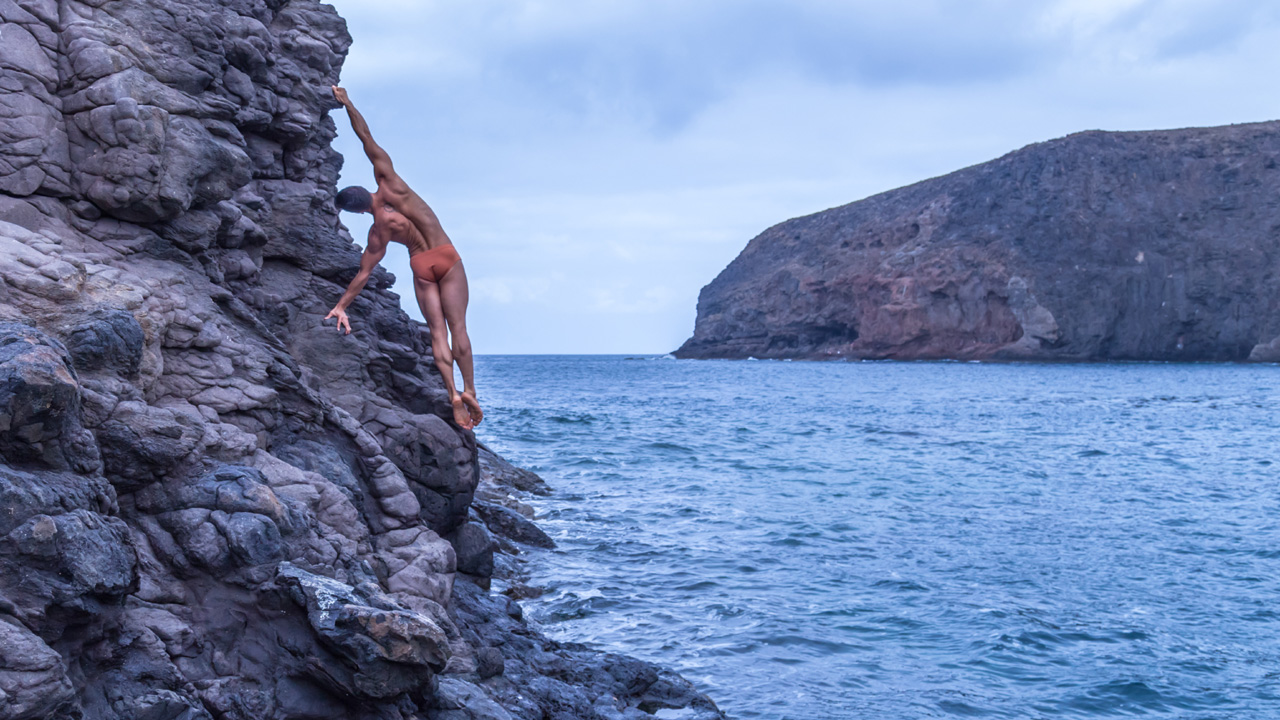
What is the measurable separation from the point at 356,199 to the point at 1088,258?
307ft

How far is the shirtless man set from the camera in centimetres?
694

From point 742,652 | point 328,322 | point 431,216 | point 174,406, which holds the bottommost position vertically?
point 742,652

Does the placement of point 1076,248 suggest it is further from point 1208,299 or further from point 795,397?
point 795,397

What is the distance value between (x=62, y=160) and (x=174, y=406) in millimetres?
1741

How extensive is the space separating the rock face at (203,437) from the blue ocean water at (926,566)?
2.09m

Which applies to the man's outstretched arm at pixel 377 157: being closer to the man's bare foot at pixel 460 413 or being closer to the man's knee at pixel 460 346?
the man's knee at pixel 460 346

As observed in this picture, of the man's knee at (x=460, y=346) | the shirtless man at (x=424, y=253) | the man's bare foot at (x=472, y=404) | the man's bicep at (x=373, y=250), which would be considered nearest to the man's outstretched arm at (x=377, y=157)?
the shirtless man at (x=424, y=253)

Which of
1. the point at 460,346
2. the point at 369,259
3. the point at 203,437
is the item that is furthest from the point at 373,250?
the point at 203,437

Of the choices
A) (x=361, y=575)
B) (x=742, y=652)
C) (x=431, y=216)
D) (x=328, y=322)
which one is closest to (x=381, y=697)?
(x=361, y=575)

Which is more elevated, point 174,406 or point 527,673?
point 174,406

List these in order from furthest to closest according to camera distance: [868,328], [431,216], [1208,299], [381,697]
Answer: [868,328], [1208,299], [431,216], [381,697]

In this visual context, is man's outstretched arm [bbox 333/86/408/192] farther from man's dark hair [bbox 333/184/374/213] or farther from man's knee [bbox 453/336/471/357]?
man's knee [bbox 453/336/471/357]

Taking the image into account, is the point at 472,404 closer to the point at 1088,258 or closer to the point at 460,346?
the point at 460,346

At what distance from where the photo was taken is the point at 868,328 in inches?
3969
